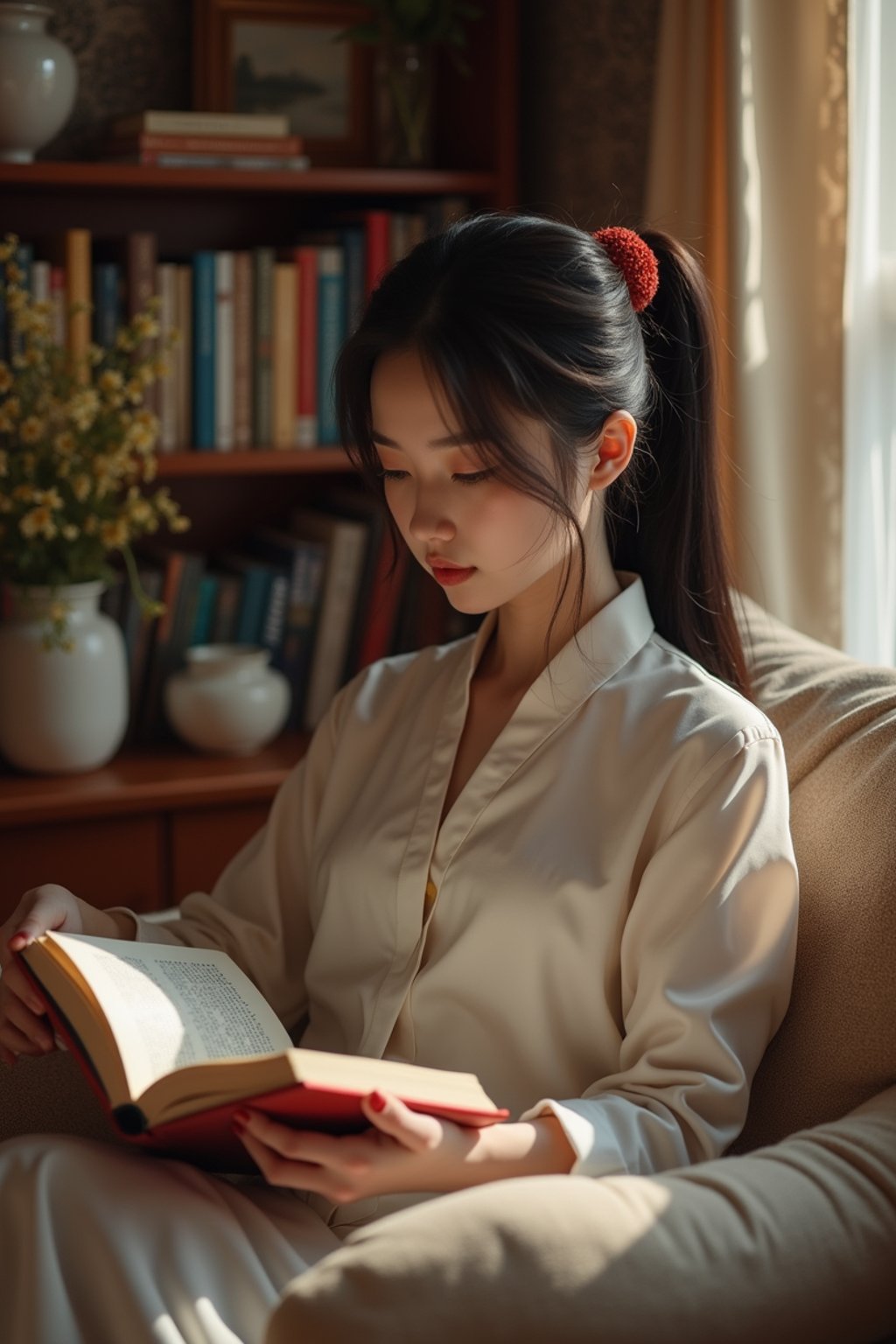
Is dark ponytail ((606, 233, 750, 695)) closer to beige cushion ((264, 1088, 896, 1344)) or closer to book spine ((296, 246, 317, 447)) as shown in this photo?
beige cushion ((264, 1088, 896, 1344))

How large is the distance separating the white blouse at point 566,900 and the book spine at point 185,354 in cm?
109

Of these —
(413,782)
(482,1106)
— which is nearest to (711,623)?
(413,782)

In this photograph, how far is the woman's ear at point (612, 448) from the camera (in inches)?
50.8

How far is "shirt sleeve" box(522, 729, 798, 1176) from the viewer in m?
1.12

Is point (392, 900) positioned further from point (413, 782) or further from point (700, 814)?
point (700, 814)

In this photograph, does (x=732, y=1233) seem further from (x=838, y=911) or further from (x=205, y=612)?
(x=205, y=612)

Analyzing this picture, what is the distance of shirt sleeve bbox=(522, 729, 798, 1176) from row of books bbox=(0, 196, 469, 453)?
54.2 inches

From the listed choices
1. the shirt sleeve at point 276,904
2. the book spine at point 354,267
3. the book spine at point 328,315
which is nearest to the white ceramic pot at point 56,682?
Answer: the book spine at point 328,315

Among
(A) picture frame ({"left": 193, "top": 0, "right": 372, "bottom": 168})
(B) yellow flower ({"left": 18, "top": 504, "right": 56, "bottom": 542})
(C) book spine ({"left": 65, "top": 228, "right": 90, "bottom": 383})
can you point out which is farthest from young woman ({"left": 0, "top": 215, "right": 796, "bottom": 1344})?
(A) picture frame ({"left": 193, "top": 0, "right": 372, "bottom": 168})

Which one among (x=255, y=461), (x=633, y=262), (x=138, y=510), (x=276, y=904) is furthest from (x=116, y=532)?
(x=633, y=262)

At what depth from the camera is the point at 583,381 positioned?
1.25 metres

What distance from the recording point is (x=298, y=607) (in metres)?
2.59

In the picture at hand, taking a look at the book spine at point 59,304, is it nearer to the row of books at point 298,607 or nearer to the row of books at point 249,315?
the row of books at point 249,315

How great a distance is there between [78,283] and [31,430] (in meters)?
0.31
